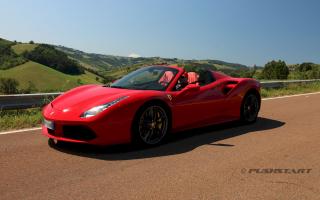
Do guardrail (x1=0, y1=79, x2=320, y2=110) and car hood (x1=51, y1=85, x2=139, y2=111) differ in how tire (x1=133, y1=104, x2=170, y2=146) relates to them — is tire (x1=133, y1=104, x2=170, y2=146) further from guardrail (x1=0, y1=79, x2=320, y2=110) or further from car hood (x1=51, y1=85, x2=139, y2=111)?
guardrail (x1=0, y1=79, x2=320, y2=110)

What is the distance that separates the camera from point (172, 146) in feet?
19.4

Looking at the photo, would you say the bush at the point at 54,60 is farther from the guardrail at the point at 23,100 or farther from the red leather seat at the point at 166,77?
the red leather seat at the point at 166,77

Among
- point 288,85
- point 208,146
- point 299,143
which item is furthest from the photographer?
point 288,85

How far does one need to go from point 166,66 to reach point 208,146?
5.62 feet

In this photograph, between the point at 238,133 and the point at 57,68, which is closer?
the point at 238,133

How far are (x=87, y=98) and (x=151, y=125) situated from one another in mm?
986

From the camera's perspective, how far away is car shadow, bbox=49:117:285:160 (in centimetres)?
531

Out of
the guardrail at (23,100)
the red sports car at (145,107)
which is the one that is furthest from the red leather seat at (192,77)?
the guardrail at (23,100)

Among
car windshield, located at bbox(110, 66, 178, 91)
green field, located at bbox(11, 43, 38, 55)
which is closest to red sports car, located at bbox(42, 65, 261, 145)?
car windshield, located at bbox(110, 66, 178, 91)

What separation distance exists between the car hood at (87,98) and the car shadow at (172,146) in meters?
0.59

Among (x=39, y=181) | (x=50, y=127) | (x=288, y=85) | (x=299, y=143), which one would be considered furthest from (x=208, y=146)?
(x=288, y=85)

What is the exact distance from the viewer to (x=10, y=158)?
5082mm

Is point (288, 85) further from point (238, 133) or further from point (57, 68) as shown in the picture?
point (57, 68)

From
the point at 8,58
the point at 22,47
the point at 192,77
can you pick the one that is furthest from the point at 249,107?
the point at 22,47
